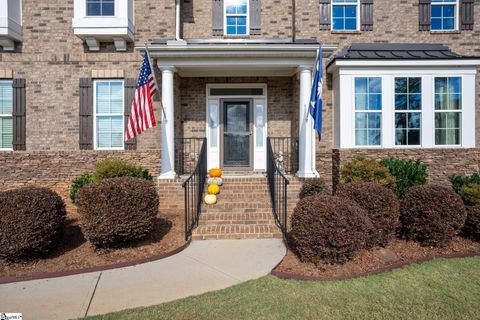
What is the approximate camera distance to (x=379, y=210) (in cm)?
471

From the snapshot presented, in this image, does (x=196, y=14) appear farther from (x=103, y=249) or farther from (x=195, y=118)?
(x=103, y=249)

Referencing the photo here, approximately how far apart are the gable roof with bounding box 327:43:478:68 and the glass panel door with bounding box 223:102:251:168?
9.53ft

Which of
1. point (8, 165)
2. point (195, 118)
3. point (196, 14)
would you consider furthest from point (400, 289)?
point (8, 165)

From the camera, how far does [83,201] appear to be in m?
4.46

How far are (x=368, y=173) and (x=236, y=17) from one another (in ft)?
20.3

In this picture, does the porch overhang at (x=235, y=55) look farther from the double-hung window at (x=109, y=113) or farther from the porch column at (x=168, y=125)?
the double-hung window at (x=109, y=113)

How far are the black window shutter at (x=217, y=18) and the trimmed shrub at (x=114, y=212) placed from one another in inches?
240

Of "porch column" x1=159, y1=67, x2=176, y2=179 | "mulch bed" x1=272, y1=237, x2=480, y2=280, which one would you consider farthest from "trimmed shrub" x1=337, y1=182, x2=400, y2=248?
"porch column" x1=159, y1=67, x2=176, y2=179

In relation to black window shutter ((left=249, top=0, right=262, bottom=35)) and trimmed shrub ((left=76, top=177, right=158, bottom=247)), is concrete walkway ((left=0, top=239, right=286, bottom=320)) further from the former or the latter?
black window shutter ((left=249, top=0, right=262, bottom=35))

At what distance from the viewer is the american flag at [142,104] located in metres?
6.40

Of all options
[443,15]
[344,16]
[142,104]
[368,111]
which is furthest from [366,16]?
[142,104]

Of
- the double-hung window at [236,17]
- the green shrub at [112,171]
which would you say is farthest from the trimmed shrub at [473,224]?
the double-hung window at [236,17]

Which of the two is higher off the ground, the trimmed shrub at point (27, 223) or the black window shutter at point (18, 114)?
the black window shutter at point (18, 114)

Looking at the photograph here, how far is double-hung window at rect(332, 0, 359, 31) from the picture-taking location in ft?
28.7
